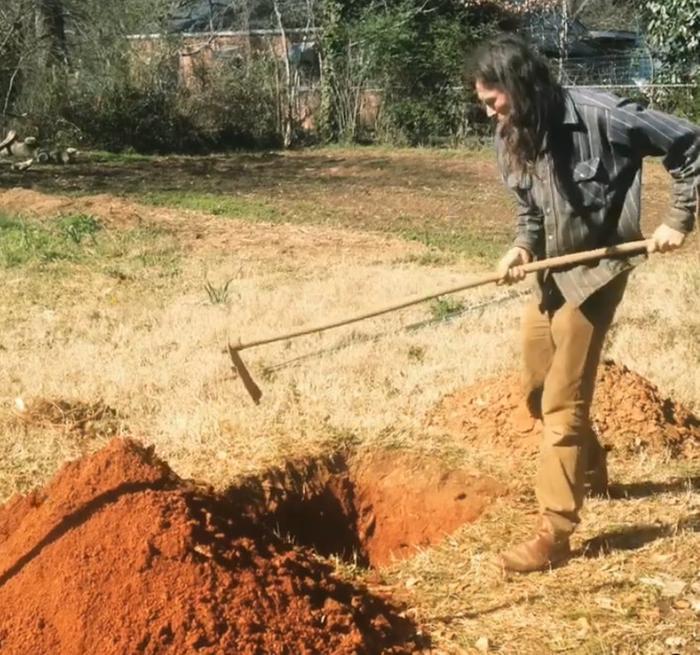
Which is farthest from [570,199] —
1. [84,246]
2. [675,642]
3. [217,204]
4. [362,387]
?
[217,204]

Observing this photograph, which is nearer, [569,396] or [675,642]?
[675,642]

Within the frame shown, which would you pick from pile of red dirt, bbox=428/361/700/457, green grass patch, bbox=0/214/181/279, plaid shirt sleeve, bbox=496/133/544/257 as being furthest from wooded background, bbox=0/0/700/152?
plaid shirt sleeve, bbox=496/133/544/257

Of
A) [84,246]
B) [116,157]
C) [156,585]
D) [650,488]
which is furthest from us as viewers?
[116,157]

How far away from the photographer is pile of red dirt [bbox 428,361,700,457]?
5.61 metres

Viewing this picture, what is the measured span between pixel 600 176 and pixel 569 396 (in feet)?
2.66

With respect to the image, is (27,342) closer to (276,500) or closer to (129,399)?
(129,399)

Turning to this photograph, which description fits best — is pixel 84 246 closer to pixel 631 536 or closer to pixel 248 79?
pixel 631 536

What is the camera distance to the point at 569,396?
420 centimetres

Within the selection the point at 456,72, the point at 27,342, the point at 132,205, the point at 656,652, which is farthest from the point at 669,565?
the point at 456,72

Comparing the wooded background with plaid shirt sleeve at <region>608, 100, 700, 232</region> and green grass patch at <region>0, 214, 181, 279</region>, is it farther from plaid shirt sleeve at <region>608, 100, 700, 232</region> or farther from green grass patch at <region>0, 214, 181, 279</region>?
plaid shirt sleeve at <region>608, 100, 700, 232</region>

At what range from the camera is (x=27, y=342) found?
7555 mm

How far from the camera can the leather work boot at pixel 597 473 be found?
4930mm

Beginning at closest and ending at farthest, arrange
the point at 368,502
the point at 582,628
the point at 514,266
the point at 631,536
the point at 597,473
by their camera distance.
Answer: the point at 582,628 < the point at 514,266 < the point at 631,536 < the point at 597,473 < the point at 368,502

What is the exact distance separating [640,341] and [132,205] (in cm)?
785
